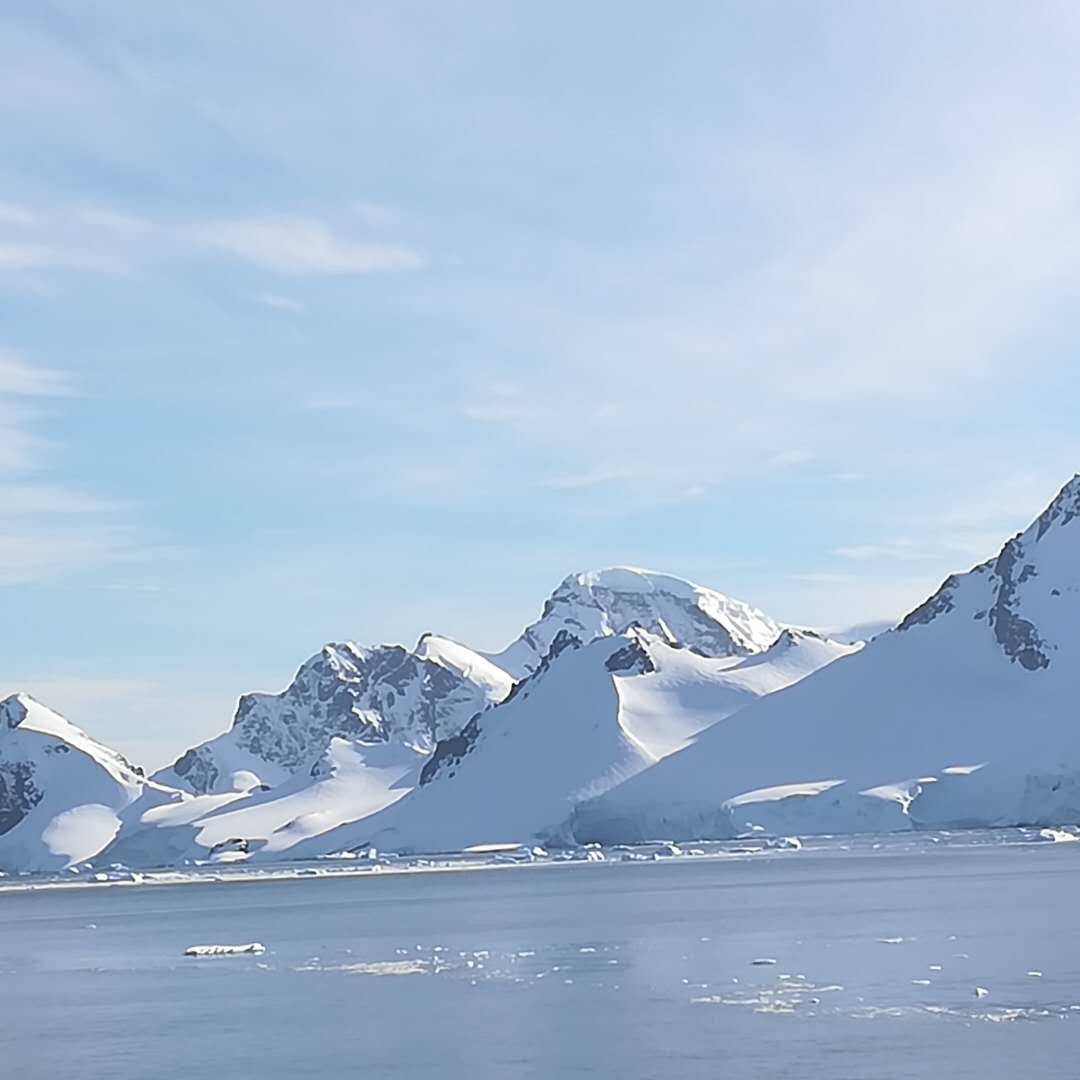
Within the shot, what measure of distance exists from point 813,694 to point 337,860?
50.4 m

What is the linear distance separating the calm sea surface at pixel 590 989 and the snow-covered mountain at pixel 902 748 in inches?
2883

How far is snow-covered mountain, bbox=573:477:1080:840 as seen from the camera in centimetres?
15838

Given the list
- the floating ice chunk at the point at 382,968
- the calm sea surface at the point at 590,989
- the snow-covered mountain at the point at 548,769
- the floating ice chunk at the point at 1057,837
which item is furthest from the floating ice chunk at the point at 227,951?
the snow-covered mountain at the point at 548,769

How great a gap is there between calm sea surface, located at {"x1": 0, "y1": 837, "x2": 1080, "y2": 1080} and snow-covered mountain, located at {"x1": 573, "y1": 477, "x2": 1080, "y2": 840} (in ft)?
240

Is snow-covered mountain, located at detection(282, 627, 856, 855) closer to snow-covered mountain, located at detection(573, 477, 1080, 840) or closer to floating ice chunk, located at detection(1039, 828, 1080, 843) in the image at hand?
snow-covered mountain, located at detection(573, 477, 1080, 840)

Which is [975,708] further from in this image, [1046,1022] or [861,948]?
[1046,1022]

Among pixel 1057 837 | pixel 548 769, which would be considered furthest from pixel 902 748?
pixel 1057 837

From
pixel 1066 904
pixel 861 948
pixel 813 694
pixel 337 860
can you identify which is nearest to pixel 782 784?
pixel 813 694

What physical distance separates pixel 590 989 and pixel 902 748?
135630mm

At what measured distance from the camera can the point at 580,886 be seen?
102 m

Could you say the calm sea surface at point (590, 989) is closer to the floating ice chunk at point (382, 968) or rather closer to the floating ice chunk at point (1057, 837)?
the floating ice chunk at point (382, 968)

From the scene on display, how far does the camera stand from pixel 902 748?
575ft

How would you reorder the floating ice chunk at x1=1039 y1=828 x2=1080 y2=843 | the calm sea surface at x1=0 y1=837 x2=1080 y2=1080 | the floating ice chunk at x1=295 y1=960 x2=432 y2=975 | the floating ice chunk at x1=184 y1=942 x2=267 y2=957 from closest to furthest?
the calm sea surface at x1=0 y1=837 x2=1080 y2=1080
the floating ice chunk at x1=295 y1=960 x2=432 y2=975
the floating ice chunk at x1=184 y1=942 x2=267 y2=957
the floating ice chunk at x1=1039 y1=828 x2=1080 y2=843

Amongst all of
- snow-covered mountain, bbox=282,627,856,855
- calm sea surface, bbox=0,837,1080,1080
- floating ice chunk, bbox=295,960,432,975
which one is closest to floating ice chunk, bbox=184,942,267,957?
calm sea surface, bbox=0,837,1080,1080
